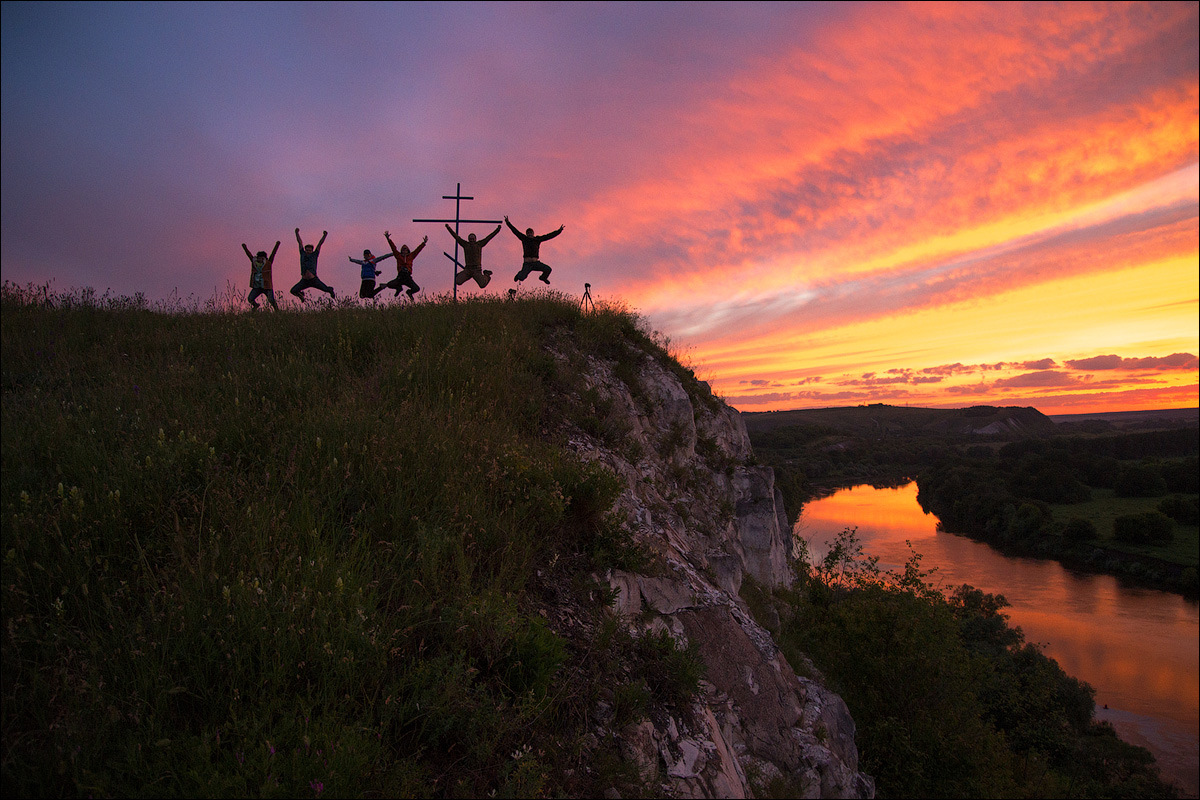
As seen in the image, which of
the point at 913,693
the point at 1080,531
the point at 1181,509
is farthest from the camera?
the point at 1080,531

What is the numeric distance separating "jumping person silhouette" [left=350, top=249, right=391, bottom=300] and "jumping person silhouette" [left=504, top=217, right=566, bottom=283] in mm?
3634

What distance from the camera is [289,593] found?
2883mm

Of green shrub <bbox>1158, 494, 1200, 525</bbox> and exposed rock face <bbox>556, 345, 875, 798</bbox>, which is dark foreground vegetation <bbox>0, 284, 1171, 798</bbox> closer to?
exposed rock face <bbox>556, 345, 875, 798</bbox>

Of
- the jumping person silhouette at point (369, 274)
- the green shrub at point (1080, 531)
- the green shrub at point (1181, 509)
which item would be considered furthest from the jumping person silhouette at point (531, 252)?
the green shrub at point (1181, 509)

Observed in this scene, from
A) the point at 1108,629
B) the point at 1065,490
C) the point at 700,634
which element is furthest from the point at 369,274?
the point at 1065,490

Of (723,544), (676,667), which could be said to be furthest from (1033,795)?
(676,667)

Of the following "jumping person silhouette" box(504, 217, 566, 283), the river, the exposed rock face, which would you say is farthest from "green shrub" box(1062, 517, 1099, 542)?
"jumping person silhouette" box(504, 217, 566, 283)

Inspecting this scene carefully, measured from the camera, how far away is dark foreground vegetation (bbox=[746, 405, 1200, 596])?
67.5m

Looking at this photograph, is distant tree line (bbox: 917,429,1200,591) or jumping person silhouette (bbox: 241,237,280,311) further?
distant tree line (bbox: 917,429,1200,591)

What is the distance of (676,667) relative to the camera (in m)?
4.12

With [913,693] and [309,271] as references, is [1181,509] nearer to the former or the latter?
[913,693]

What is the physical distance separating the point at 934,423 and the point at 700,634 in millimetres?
229095

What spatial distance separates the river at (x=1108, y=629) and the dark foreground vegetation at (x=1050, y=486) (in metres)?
4.47

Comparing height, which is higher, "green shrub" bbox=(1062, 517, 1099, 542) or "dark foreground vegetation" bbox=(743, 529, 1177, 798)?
"dark foreground vegetation" bbox=(743, 529, 1177, 798)
